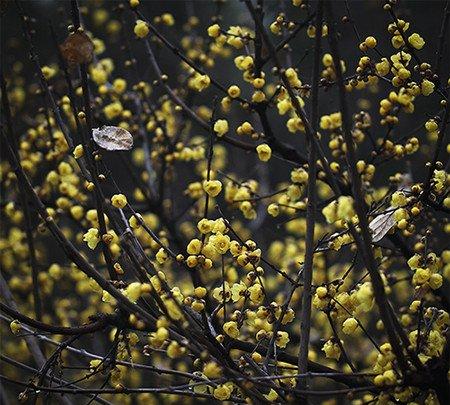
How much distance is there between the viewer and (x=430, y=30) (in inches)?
251

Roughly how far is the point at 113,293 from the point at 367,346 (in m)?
4.61

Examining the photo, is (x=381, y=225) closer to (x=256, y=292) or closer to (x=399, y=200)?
(x=399, y=200)

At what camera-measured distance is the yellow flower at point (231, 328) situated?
2.20 meters

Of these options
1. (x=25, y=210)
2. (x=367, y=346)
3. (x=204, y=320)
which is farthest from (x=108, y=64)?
(x=367, y=346)

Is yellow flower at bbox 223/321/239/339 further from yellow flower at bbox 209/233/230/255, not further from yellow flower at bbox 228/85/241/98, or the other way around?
yellow flower at bbox 228/85/241/98

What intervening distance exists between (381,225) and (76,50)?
4.14 feet

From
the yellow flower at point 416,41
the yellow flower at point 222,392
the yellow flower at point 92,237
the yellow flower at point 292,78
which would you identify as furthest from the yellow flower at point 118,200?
the yellow flower at point 416,41

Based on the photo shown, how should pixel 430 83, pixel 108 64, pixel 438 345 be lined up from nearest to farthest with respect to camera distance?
pixel 438 345 < pixel 430 83 < pixel 108 64

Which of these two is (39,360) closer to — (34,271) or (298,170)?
(34,271)

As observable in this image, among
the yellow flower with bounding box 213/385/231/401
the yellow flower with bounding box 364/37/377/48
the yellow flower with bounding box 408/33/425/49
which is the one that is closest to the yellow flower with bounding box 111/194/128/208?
the yellow flower with bounding box 213/385/231/401

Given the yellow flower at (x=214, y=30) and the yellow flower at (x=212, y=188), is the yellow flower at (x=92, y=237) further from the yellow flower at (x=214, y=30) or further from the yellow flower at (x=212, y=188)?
the yellow flower at (x=214, y=30)

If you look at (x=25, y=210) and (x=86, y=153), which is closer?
(x=86, y=153)

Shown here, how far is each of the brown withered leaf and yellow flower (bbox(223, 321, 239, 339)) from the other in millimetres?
1051

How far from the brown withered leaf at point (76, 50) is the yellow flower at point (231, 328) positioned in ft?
3.45
